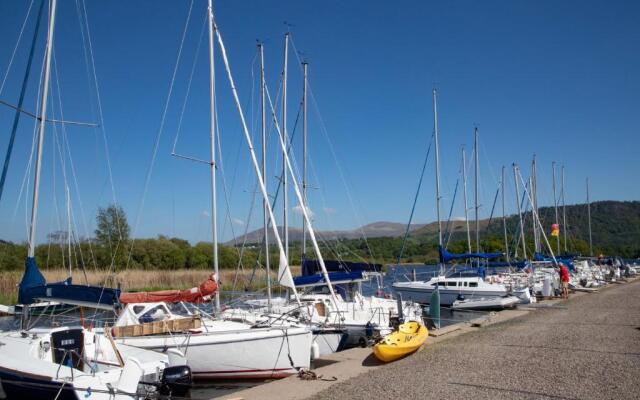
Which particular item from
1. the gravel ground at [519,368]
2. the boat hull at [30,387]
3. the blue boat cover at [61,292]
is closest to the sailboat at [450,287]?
the gravel ground at [519,368]

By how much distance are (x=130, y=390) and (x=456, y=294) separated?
27173mm

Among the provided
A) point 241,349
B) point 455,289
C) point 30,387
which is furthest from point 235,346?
point 455,289

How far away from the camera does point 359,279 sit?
73.7ft

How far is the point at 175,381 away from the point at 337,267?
46.1 feet

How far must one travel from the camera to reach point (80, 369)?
39.1ft

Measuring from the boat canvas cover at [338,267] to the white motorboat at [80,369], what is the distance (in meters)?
11.3

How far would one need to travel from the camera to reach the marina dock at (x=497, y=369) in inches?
412

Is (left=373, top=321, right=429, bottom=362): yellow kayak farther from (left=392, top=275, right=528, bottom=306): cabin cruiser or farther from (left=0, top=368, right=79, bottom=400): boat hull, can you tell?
(left=392, top=275, right=528, bottom=306): cabin cruiser

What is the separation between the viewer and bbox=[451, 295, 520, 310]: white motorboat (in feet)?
101

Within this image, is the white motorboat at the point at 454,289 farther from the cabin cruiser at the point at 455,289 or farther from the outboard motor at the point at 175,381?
the outboard motor at the point at 175,381

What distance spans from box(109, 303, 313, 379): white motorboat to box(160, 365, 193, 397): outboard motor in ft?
10.5

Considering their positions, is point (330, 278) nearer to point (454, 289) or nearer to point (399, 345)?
point (399, 345)

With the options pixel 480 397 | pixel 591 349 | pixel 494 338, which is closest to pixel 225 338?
pixel 480 397

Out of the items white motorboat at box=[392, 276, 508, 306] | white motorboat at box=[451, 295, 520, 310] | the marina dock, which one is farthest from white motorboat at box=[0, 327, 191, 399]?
white motorboat at box=[392, 276, 508, 306]
